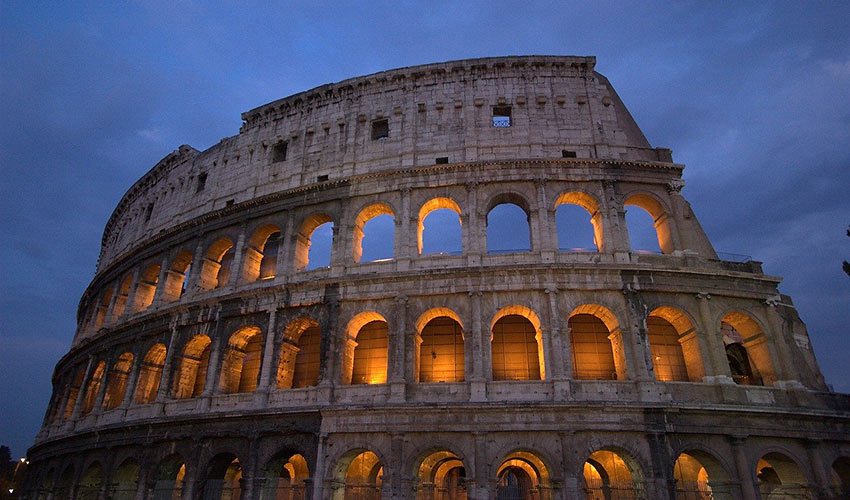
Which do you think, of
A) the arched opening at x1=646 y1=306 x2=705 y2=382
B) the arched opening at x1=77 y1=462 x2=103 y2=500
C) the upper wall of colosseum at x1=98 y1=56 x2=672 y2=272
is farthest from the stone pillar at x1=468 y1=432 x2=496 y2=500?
the arched opening at x1=77 y1=462 x2=103 y2=500

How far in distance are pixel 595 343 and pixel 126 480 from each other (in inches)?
737

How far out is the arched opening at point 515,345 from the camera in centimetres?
1714

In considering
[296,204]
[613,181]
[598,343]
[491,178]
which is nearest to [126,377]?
[296,204]

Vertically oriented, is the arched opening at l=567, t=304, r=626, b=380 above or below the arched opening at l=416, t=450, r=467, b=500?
above

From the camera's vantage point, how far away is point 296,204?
21.0 meters

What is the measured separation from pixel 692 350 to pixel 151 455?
19.5 metres

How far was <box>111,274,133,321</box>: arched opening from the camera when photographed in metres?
26.2

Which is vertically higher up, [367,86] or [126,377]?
[367,86]

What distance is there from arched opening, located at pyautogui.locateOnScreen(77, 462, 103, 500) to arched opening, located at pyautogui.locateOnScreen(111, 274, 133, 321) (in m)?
7.52

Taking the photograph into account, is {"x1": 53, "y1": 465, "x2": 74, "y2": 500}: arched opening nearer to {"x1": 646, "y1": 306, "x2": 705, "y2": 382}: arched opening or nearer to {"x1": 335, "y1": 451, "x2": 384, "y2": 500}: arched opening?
{"x1": 335, "y1": 451, "x2": 384, "y2": 500}: arched opening

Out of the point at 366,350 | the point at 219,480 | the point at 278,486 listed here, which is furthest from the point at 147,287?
the point at 278,486

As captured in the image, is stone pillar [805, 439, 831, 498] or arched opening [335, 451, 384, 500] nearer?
stone pillar [805, 439, 831, 498]

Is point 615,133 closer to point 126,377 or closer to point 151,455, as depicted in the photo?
point 151,455

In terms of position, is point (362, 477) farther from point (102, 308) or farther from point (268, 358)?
point (102, 308)
